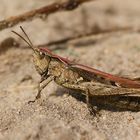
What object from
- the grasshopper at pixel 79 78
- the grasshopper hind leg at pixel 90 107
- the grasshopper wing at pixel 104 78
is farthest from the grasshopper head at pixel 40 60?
the grasshopper hind leg at pixel 90 107

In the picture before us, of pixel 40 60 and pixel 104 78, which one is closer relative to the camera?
pixel 104 78

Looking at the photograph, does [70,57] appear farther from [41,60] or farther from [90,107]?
[90,107]

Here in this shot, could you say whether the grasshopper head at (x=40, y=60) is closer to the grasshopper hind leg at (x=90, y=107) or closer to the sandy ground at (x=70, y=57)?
the sandy ground at (x=70, y=57)

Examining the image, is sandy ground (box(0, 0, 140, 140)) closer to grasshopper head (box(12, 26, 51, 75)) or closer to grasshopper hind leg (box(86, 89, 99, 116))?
grasshopper hind leg (box(86, 89, 99, 116))

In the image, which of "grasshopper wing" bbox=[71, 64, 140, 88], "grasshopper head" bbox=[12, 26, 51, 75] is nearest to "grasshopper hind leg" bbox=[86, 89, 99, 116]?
"grasshopper wing" bbox=[71, 64, 140, 88]

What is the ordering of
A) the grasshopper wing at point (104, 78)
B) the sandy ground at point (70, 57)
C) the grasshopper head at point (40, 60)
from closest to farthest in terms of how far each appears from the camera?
1. the sandy ground at point (70, 57)
2. the grasshopper wing at point (104, 78)
3. the grasshopper head at point (40, 60)

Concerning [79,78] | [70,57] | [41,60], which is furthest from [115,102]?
[70,57]

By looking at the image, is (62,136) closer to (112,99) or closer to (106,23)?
(112,99)

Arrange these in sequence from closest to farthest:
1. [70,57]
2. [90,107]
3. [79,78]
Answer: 1. [90,107]
2. [79,78]
3. [70,57]
